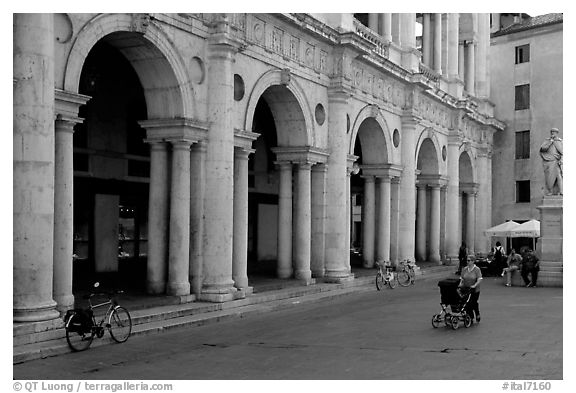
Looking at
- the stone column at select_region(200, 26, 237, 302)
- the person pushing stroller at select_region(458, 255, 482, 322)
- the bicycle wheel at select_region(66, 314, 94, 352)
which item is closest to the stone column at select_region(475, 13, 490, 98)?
the stone column at select_region(200, 26, 237, 302)

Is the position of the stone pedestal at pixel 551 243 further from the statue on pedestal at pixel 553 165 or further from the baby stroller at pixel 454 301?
the baby stroller at pixel 454 301

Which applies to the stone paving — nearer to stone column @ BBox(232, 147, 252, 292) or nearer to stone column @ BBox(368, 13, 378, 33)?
stone column @ BBox(232, 147, 252, 292)

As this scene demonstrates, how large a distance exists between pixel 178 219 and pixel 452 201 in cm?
2276

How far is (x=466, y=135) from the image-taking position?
41.4 metres

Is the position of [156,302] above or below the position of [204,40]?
below

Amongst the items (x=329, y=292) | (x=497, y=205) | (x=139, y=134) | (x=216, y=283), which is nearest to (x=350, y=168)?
(x=329, y=292)

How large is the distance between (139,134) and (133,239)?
11.3ft

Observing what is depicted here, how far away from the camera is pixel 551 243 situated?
2688cm

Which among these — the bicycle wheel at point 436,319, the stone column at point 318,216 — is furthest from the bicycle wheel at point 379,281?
the bicycle wheel at point 436,319

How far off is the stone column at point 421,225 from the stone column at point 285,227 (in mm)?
13204

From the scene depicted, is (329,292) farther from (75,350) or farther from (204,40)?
(75,350)

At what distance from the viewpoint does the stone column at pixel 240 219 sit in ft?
67.1

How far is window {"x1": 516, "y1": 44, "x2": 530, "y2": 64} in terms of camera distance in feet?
157

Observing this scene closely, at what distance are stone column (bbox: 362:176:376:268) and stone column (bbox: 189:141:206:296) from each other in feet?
43.0
